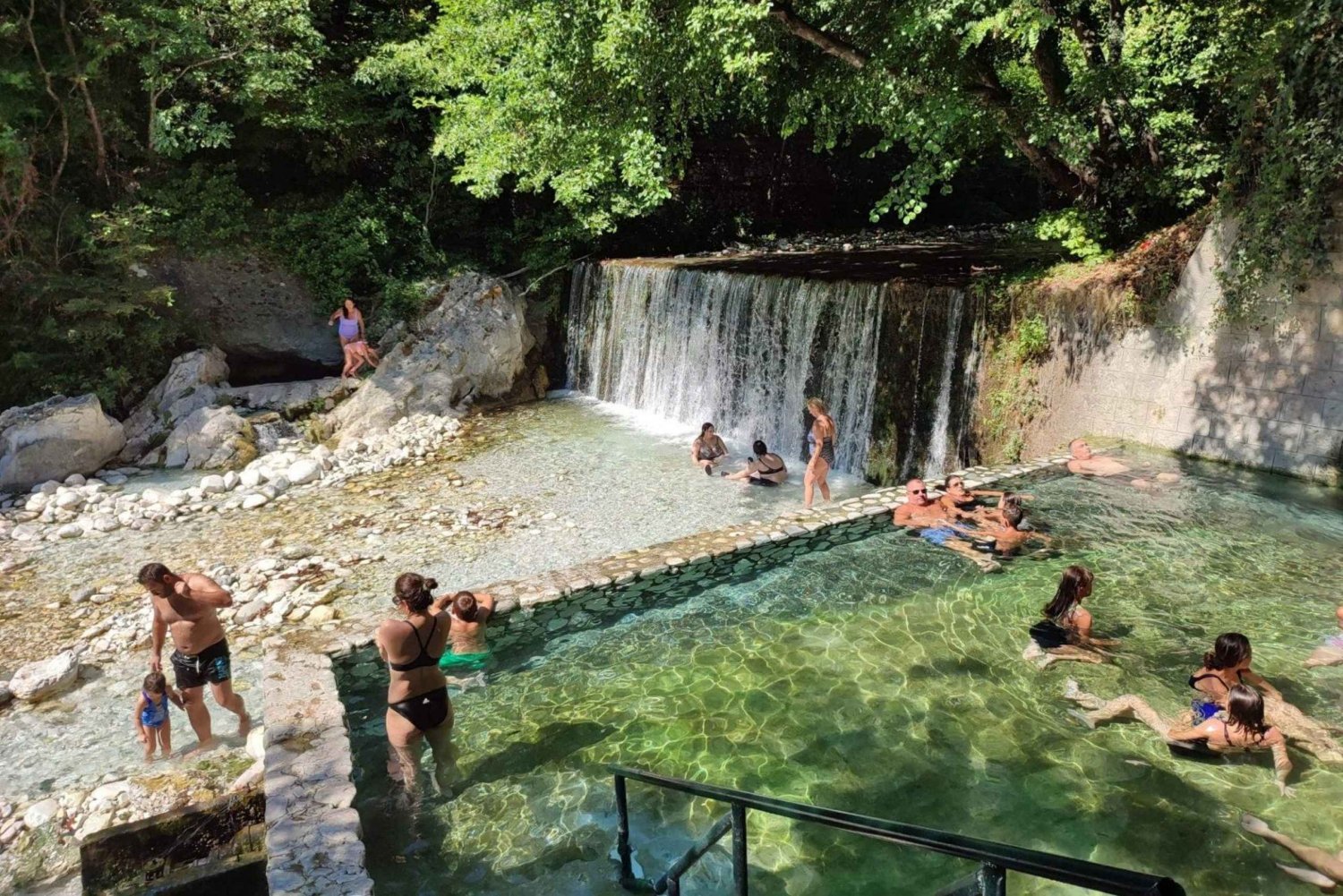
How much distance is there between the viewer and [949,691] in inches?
199

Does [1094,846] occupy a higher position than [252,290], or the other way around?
[252,290]

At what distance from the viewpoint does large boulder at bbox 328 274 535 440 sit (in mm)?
13430

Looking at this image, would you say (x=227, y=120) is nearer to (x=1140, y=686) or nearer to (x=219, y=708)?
(x=219, y=708)

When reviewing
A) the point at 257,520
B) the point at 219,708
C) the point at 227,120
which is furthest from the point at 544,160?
the point at 219,708

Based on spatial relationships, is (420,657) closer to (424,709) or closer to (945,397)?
(424,709)

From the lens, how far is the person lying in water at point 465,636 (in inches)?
217

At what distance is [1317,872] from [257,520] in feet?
34.2

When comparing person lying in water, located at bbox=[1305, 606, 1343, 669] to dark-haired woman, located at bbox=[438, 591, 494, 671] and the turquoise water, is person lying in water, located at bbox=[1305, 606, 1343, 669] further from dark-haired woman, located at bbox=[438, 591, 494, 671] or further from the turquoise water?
dark-haired woman, located at bbox=[438, 591, 494, 671]

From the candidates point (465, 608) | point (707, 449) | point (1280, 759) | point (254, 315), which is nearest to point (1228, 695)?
point (1280, 759)

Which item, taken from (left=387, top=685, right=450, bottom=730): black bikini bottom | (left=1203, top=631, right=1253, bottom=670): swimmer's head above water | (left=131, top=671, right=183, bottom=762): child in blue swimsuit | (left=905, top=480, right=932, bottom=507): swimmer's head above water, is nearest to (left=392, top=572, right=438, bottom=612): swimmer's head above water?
(left=387, top=685, right=450, bottom=730): black bikini bottom

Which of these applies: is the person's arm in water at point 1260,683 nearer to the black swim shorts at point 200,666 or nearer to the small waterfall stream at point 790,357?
the small waterfall stream at point 790,357

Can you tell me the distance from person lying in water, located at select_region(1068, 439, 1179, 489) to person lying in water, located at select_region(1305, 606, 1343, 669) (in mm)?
3043

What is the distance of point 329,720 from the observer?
180 inches

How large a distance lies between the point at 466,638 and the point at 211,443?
346 inches
